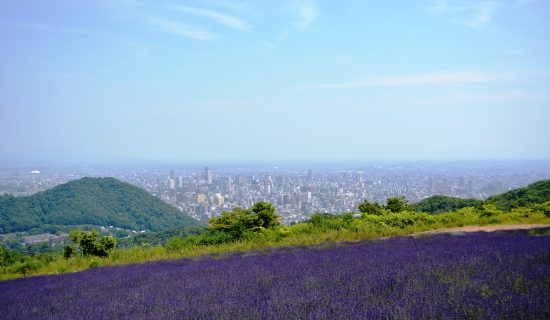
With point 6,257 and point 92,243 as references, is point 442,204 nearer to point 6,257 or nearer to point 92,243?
point 92,243

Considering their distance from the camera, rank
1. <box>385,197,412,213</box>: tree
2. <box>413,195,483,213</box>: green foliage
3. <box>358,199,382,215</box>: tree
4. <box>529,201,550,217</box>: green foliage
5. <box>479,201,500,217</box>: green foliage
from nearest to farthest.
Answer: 1. <box>529,201,550,217</box>: green foliage
2. <box>479,201,500,217</box>: green foliage
3. <box>358,199,382,215</box>: tree
4. <box>385,197,412,213</box>: tree
5. <box>413,195,483,213</box>: green foliage

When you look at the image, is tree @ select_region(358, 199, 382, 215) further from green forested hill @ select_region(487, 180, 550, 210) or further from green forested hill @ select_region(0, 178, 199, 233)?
green forested hill @ select_region(0, 178, 199, 233)

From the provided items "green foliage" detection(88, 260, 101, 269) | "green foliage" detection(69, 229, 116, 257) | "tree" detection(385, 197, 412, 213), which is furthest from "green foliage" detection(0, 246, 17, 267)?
"tree" detection(385, 197, 412, 213)

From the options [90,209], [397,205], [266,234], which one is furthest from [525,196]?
[90,209]

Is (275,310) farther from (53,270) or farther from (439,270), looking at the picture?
(53,270)

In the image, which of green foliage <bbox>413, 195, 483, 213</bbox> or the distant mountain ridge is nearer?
the distant mountain ridge

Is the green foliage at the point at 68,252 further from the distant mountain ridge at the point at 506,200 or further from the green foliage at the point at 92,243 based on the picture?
the distant mountain ridge at the point at 506,200
